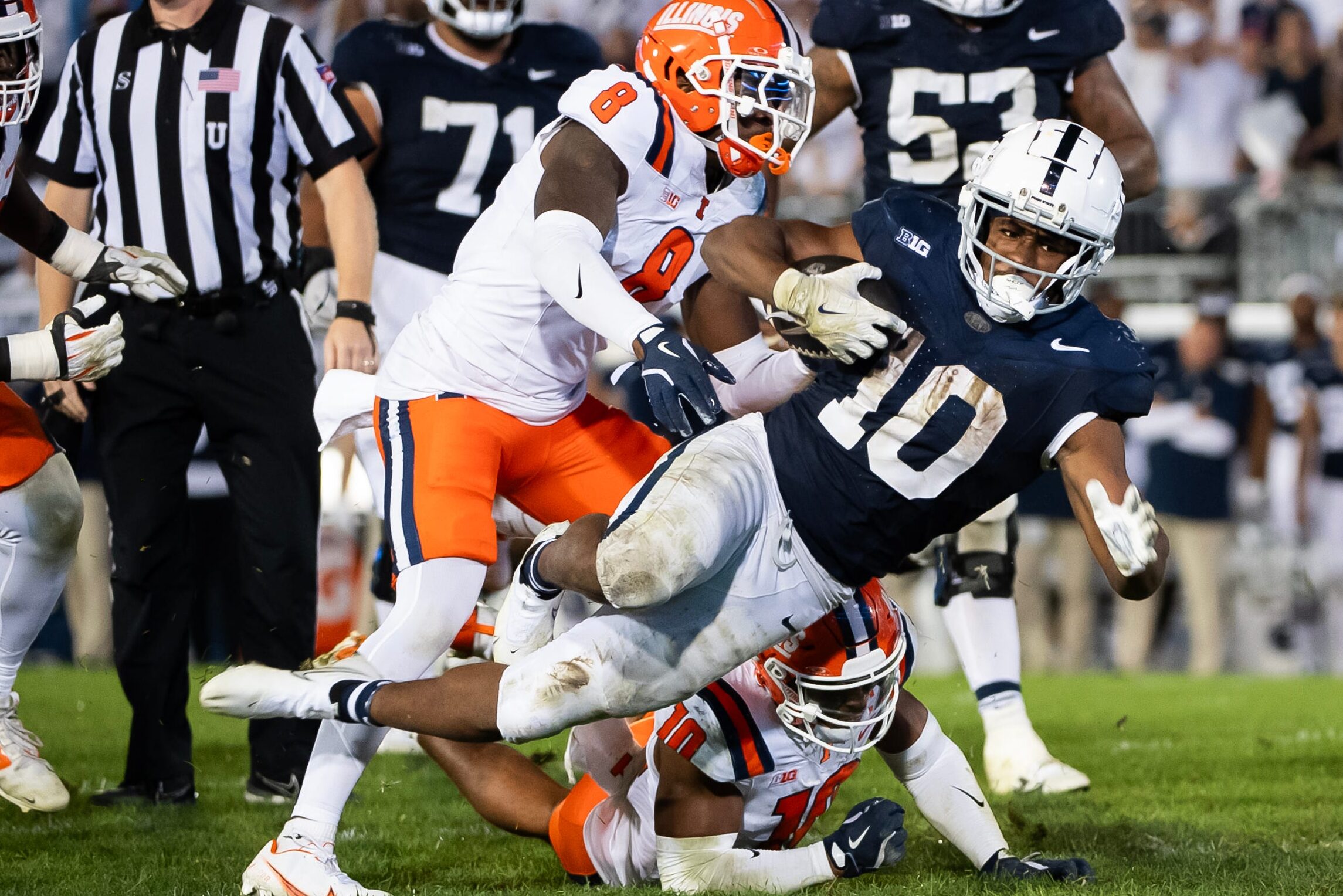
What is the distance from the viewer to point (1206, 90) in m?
9.66

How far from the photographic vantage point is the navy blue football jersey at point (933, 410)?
3047 mm

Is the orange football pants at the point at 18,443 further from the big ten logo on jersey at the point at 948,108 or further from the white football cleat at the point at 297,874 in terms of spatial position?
the big ten logo on jersey at the point at 948,108

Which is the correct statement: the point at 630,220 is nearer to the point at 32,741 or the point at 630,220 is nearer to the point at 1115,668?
the point at 32,741

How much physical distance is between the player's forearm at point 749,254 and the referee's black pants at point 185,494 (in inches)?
60.0

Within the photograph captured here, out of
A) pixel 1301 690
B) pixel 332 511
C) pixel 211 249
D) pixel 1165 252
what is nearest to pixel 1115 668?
pixel 1301 690

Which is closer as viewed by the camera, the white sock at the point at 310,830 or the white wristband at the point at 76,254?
the white sock at the point at 310,830

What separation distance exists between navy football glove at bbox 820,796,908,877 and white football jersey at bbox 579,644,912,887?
138 mm

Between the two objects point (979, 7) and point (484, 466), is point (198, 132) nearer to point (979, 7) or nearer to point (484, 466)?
point (484, 466)

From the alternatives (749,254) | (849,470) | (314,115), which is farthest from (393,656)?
(314,115)

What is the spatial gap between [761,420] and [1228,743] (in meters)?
2.99

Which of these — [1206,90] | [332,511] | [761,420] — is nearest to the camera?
[761,420]

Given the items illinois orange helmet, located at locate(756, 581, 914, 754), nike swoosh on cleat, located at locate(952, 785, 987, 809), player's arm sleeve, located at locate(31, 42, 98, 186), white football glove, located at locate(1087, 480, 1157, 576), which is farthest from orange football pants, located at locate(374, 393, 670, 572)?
player's arm sleeve, located at locate(31, 42, 98, 186)

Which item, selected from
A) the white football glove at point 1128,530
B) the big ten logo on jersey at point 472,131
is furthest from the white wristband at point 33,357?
the white football glove at point 1128,530

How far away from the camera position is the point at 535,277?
3.57 m
